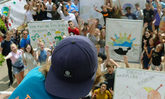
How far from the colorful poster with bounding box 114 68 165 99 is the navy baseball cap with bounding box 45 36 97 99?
3360 mm

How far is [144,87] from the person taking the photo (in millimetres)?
4520

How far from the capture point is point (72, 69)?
4.01 feet

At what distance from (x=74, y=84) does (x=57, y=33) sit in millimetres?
5962

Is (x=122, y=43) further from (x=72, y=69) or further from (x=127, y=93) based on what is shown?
(x=72, y=69)

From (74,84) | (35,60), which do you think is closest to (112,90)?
(35,60)

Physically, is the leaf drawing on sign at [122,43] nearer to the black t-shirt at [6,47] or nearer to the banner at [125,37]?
the banner at [125,37]

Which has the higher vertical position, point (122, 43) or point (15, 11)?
point (15, 11)

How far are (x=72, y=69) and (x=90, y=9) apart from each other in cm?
933

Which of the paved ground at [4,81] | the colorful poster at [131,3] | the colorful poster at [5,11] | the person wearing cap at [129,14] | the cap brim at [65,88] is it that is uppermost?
the colorful poster at [131,3]

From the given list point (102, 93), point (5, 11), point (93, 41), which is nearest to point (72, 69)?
point (102, 93)

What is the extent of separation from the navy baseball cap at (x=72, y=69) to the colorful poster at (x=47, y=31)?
5881 millimetres

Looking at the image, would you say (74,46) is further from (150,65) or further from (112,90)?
(150,65)

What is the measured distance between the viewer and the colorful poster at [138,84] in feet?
14.5

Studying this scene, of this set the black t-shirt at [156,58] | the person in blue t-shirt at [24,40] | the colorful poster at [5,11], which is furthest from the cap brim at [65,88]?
the colorful poster at [5,11]
